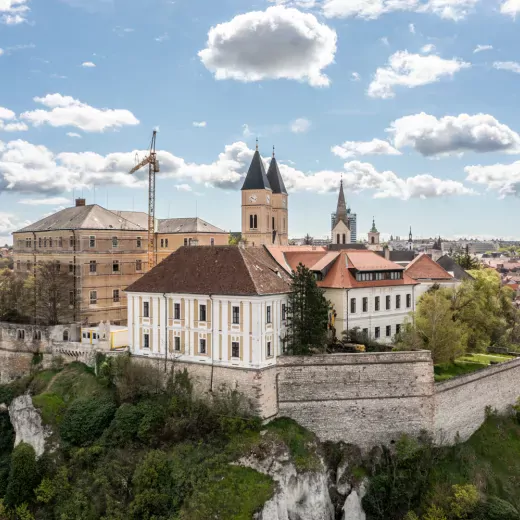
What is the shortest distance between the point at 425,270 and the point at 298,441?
91.2 ft

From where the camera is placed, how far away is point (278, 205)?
7312cm

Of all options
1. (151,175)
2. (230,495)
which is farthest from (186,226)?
(230,495)

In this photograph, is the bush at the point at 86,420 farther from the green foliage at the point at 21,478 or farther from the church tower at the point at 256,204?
the church tower at the point at 256,204

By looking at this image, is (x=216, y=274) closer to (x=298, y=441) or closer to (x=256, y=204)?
(x=298, y=441)

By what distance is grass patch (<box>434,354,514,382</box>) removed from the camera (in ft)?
137

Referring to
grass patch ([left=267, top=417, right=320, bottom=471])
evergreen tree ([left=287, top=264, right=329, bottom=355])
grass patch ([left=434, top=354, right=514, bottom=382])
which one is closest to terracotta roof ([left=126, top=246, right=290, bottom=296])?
evergreen tree ([left=287, top=264, right=329, bottom=355])

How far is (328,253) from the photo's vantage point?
46.8 metres

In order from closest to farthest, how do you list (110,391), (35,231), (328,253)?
1. (110,391)
2. (328,253)
3. (35,231)

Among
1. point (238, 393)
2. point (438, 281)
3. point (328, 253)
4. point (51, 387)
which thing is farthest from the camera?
point (438, 281)

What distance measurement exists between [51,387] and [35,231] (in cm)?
2261

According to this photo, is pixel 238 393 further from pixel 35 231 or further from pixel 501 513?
pixel 35 231

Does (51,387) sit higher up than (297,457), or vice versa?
(51,387)

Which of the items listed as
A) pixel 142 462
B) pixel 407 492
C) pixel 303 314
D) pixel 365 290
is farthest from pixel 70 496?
pixel 365 290

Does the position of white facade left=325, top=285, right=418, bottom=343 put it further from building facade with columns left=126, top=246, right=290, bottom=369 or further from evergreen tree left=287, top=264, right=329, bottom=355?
building facade with columns left=126, top=246, right=290, bottom=369
